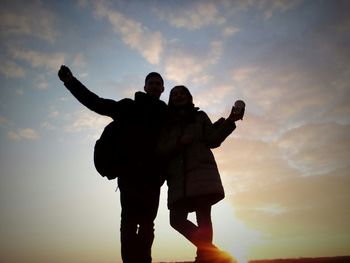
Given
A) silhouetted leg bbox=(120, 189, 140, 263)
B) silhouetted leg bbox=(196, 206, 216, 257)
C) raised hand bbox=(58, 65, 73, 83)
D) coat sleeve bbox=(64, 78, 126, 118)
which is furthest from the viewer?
raised hand bbox=(58, 65, 73, 83)

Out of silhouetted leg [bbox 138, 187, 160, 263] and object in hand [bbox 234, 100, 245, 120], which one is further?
object in hand [bbox 234, 100, 245, 120]

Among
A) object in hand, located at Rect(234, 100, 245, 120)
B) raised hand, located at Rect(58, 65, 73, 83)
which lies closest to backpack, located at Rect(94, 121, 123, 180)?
raised hand, located at Rect(58, 65, 73, 83)

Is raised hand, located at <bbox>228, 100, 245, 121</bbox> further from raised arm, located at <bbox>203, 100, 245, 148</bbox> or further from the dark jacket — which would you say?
the dark jacket

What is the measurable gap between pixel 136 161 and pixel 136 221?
29.6 inches

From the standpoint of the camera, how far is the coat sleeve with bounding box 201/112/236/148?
384cm

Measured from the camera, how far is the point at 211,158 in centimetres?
394

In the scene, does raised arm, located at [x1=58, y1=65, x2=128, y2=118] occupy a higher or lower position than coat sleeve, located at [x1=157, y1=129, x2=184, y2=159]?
higher

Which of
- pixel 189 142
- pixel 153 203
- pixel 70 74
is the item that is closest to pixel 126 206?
pixel 153 203

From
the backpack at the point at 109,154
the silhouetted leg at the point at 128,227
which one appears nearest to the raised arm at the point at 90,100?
the backpack at the point at 109,154

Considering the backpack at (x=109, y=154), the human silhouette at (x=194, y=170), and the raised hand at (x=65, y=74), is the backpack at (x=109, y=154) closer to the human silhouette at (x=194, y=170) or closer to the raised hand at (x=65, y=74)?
the human silhouette at (x=194, y=170)

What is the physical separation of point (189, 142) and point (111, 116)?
3.83ft

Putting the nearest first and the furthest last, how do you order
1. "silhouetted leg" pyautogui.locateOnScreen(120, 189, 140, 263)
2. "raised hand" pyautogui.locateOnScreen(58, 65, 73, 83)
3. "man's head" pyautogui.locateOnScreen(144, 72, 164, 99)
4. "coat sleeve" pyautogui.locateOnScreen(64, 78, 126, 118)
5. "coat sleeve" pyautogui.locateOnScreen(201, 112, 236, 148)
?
"silhouetted leg" pyautogui.locateOnScreen(120, 189, 140, 263)
"coat sleeve" pyautogui.locateOnScreen(201, 112, 236, 148)
"coat sleeve" pyautogui.locateOnScreen(64, 78, 126, 118)
"raised hand" pyautogui.locateOnScreen(58, 65, 73, 83)
"man's head" pyautogui.locateOnScreen(144, 72, 164, 99)

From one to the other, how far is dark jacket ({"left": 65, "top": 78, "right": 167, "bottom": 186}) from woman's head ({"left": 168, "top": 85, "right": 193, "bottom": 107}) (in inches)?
6.1

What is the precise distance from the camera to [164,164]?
410 cm
